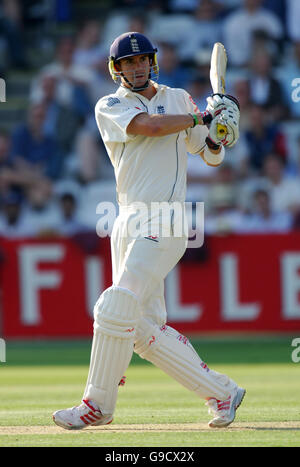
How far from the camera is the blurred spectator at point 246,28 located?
1220cm

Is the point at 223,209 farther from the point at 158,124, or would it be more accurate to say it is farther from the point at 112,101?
the point at 158,124

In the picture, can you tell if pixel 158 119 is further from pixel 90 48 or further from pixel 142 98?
pixel 90 48

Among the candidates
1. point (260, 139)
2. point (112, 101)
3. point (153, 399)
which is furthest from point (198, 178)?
point (112, 101)

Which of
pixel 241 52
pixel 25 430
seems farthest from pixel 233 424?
pixel 241 52

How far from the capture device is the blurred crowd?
10867mm

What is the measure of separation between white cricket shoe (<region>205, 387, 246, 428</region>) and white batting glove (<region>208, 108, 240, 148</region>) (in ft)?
4.06

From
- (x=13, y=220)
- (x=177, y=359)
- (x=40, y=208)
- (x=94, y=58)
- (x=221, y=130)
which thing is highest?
(x=94, y=58)

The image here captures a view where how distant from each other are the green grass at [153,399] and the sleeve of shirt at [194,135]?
1.40 m

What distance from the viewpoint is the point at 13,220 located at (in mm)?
10922

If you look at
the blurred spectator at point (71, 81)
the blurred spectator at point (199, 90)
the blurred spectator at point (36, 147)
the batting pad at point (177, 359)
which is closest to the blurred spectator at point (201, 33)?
the blurred spectator at point (199, 90)

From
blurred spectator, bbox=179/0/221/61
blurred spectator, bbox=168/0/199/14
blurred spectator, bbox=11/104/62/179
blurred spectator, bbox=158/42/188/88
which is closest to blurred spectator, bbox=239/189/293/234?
blurred spectator, bbox=158/42/188/88

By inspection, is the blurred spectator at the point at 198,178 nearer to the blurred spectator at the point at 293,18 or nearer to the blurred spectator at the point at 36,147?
the blurred spectator at the point at 36,147

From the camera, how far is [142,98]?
484 centimetres

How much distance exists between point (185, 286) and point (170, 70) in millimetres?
3267
